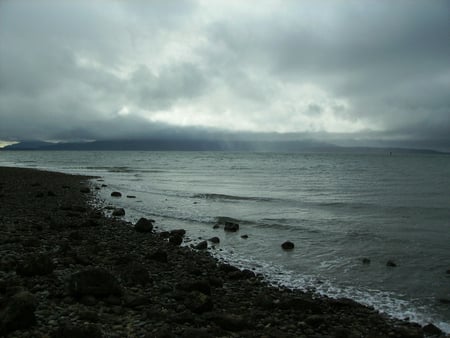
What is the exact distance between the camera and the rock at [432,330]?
8.62 m

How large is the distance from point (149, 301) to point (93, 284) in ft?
4.77

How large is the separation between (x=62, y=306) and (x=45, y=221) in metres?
12.0

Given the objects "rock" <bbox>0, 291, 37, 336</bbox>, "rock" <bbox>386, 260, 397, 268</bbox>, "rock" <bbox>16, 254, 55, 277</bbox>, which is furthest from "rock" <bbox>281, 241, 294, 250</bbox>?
"rock" <bbox>0, 291, 37, 336</bbox>

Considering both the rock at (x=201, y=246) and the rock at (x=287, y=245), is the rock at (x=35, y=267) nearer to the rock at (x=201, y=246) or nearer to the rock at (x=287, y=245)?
the rock at (x=201, y=246)

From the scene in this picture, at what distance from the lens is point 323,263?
1440 cm

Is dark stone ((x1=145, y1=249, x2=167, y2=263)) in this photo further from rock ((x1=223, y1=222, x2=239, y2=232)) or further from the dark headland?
rock ((x1=223, y1=222, x2=239, y2=232))

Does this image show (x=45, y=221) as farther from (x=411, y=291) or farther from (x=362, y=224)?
(x=362, y=224)

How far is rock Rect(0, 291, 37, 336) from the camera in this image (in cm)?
636

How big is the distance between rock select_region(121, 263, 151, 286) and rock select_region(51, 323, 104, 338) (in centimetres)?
360

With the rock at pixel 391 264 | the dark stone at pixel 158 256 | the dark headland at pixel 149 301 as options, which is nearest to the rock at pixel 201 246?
the dark headland at pixel 149 301

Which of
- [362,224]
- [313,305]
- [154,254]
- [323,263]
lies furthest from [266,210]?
[313,305]

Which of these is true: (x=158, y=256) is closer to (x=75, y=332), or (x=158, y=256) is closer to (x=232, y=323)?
(x=232, y=323)

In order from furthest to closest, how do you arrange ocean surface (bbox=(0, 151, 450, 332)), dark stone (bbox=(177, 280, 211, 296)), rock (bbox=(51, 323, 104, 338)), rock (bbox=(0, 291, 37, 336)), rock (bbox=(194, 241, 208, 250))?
rock (bbox=(194, 241, 208, 250)) → ocean surface (bbox=(0, 151, 450, 332)) → dark stone (bbox=(177, 280, 211, 296)) → rock (bbox=(0, 291, 37, 336)) → rock (bbox=(51, 323, 104, 338))

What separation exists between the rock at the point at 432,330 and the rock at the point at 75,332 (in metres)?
7.81
